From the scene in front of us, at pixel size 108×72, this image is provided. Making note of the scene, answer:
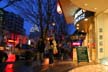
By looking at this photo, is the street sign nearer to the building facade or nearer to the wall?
the wall

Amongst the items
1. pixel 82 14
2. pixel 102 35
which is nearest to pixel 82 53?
pixel 102 35

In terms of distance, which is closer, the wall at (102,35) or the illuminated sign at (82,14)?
the wall at (102,35)

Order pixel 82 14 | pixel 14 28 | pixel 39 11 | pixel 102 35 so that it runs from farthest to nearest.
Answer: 1. pixel 14 28
2. pixel 39 11
3. pixel 82 14
4. pixel 102 35

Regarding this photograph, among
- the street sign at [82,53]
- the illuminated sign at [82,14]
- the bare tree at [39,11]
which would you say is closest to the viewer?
the street sign at [82,53]

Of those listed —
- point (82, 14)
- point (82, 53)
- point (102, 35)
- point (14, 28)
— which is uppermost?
point (14, 28)

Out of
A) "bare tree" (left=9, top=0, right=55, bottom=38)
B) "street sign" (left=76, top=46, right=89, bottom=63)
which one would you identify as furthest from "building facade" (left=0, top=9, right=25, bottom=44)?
"street sign" (left=76, top=46, right=89, bottom=63)

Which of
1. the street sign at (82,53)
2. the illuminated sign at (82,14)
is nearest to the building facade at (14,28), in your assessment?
the illuminated sign at (82,14)

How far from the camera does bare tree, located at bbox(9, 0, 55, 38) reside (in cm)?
2722

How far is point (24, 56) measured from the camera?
24.5 meters

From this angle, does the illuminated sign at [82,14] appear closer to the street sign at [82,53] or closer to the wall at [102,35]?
the wall at [102,35]

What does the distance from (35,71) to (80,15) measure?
367 inches

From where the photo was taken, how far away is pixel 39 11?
2769 centimetres

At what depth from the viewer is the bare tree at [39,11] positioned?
1072 inches

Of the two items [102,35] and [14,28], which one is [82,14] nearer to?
[102,35]
